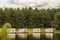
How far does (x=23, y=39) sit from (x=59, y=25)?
2.97 ft

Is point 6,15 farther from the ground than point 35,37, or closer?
farther from the ground

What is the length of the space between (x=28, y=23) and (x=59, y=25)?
4.35 ft

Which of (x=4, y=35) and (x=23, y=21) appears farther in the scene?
(x=23, y=21)

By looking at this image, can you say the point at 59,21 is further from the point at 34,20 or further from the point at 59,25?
the point at 34,20

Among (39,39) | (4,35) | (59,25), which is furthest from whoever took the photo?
(59,25)

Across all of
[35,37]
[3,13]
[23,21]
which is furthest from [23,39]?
[3,13]

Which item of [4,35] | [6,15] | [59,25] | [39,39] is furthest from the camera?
[6,15]

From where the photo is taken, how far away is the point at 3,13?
15.3ft

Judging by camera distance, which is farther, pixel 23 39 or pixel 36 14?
pixel 36 14

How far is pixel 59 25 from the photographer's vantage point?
132 inches

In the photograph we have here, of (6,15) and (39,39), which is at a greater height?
(6,15)

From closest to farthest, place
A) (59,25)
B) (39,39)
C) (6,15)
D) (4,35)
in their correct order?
1. (4,35)
2. (39,39)
3. (59,25)
4. (6,15)

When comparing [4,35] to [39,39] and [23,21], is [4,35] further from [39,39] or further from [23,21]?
[23,21]

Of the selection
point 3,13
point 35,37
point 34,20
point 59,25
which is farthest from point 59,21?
point 3,13
